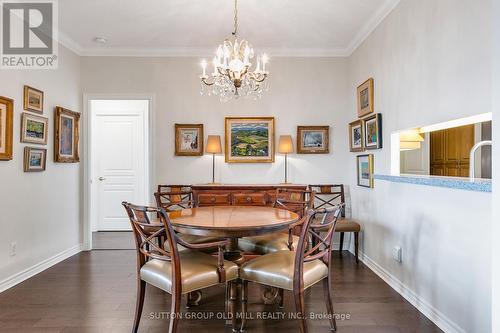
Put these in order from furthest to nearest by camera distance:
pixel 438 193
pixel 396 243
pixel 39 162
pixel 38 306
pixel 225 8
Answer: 1. pixel 39 162
2. pixel 225 8
3. pixel 396 243
4. pixel 38 306
5. pixel 438 193

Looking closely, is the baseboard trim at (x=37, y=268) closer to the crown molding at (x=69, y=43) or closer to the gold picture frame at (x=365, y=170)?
the crown molding at (x=69, y=43)

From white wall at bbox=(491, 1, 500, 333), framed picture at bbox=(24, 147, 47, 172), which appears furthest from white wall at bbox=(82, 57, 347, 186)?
white wall at bbox=(491, 1, 500, 333)

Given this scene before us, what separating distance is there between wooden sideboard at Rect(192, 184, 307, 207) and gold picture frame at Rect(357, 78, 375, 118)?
1.15 meters

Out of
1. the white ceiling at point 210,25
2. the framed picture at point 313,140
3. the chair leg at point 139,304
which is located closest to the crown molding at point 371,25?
the white ceiling at point 210,25

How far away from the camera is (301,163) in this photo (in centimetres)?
446

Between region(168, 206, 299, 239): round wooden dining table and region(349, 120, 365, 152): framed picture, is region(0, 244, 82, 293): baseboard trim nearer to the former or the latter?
region(168, 206, 299, 239): round wooden dining table

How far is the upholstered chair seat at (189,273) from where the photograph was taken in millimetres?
2031

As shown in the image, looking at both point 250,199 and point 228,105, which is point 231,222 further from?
point 228,105

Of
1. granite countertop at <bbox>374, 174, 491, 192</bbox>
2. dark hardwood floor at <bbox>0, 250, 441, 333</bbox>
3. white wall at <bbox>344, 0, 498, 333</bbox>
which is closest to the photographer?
granite countertop at <bbox>374, 174, 491, 192</bbox>

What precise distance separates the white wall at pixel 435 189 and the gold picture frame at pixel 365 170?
4.9 inches

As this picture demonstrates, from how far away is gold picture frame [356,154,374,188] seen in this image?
3600mm

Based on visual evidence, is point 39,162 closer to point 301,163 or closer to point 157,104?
point 157,104

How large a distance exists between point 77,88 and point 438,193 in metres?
4.48

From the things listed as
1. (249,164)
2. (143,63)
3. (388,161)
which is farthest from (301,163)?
(143,63)
